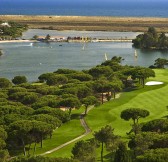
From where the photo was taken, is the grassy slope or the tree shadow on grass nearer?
the grassy slope

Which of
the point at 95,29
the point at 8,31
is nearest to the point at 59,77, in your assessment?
the point at 8,31

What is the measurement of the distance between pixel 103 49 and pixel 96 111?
209 feet

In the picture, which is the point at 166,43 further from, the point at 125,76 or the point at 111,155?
the point at 111,155

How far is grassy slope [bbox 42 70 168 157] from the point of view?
140ft

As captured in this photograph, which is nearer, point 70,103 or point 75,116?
point 70,103

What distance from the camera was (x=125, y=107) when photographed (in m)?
49.4

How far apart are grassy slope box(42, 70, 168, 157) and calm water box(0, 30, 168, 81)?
2386cm

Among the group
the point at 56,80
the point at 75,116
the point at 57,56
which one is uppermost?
the point at 56,80

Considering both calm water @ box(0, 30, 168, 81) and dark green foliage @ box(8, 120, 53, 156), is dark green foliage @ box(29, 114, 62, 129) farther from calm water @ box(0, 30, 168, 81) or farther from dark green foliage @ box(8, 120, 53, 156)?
calm water @ box(0, 30, 168, 81)

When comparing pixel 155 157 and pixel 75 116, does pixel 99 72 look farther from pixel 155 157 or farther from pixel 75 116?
pixel 155 157

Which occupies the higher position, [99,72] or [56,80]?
[99,72]

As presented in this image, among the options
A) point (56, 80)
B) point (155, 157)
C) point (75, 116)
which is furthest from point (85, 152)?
point (56, 80)

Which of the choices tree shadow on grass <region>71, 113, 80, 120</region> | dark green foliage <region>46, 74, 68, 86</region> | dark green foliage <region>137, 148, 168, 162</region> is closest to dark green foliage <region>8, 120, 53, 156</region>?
dark green foliage <region>137, 148, 168, 162</region>

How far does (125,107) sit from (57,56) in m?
53.0
